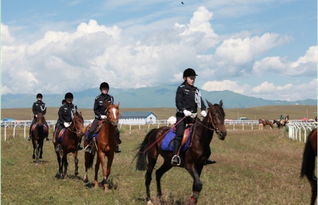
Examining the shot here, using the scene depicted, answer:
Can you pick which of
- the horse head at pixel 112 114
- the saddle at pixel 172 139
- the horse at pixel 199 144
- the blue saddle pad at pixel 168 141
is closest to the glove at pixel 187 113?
the horse at pixel 199 144

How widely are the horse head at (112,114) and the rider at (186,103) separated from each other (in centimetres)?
301

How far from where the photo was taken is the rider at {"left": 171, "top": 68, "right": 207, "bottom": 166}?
1274cm

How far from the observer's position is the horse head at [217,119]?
38.1ft

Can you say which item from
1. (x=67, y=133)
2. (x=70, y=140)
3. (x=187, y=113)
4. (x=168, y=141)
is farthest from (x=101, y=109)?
(x=187, y=113)

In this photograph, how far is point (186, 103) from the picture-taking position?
12.9m

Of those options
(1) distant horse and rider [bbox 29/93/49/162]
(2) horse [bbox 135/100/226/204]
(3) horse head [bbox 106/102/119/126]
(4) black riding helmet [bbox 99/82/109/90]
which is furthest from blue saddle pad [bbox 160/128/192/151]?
(1) distant horse and rider [bbox 29/93/49/162]

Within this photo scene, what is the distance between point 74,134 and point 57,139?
1.00m

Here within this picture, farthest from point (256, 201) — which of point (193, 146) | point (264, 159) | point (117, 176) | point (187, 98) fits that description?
point (264, 159)

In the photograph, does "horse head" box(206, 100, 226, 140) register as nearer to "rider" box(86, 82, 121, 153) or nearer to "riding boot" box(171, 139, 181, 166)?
"riding boot" box(171, 139, 181, 166)

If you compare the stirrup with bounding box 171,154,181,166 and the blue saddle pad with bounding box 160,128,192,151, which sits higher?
the blue saddle pad with bounding box 160,128,192,151

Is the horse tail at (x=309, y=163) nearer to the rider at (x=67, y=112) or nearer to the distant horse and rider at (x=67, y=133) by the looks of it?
the distant horse and rider at (x=67, y=133)

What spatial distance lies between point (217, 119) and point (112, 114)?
4.65 m

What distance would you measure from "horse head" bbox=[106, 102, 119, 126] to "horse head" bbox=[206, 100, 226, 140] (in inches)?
162

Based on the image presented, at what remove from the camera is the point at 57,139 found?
1998cm
